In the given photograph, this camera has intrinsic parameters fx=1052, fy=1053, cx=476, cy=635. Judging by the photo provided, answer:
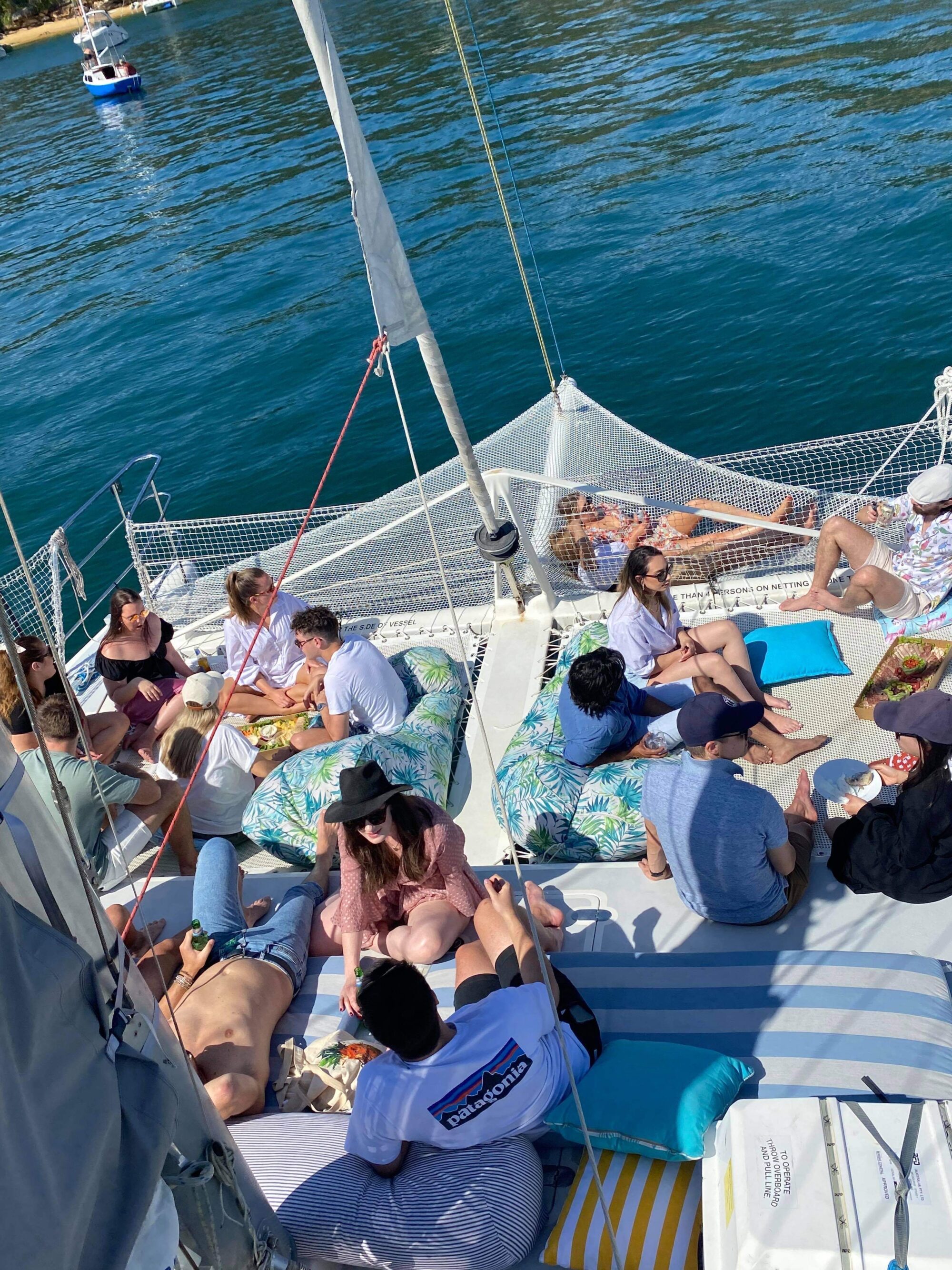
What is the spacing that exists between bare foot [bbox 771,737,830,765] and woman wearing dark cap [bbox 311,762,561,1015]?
68.5 inches

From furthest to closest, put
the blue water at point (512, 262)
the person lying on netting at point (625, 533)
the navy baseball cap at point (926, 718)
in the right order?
1. the blue water at point (512, 262)
2. the person lying on netting at point (625, 533)
3. the navy baseball cap at point (926, 718)

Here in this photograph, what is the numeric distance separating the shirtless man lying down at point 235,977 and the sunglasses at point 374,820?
61 cm

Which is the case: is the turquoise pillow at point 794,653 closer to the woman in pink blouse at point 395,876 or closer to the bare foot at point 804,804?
the bare foot at point 804,804

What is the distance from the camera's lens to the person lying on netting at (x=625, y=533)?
6.94 meters

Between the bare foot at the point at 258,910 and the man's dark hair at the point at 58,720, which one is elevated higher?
the man's dark hair at the point at 58,720

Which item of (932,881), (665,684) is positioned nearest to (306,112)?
(665,684)

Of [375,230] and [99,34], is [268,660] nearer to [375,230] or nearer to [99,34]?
[375,230]

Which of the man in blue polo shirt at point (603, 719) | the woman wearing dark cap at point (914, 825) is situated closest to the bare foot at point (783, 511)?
the man in blue polo shirt at point (603, 719)

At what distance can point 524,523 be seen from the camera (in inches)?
269

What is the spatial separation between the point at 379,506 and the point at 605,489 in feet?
6.09

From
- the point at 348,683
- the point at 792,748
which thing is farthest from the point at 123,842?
the point at 792,748

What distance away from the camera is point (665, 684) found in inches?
223

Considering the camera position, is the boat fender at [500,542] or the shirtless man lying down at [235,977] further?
the boat fender at [500,542]

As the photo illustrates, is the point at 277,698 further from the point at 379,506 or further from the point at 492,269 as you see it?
the point at 492,269
